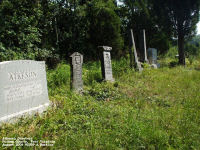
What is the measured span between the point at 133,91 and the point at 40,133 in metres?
3.02

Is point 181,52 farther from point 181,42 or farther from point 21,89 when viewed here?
point 21,89

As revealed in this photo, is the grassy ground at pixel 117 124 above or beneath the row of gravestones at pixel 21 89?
beneath

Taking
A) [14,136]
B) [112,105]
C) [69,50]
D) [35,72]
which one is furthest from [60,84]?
[69,50]

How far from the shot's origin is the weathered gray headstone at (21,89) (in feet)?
9.36

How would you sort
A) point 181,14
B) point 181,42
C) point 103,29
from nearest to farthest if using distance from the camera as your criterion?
point 181,14 → point 181,42 → point 103,29

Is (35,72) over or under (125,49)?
under

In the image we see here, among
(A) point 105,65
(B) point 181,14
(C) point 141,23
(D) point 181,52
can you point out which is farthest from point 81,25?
(A) point 105,65

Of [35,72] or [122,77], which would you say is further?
[122,77]

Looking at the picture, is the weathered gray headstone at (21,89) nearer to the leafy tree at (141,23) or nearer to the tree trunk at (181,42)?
the tree trunk at (181,42)

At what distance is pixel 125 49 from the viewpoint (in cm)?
1324

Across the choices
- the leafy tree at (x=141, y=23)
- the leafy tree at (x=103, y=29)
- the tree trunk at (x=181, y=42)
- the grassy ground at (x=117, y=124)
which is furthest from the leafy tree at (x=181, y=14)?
the grassy ground at (x=117, y=124)

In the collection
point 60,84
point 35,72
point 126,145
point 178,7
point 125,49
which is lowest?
point 126,145

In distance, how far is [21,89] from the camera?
3121mm

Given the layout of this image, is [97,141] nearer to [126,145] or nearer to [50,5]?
[126,145]
